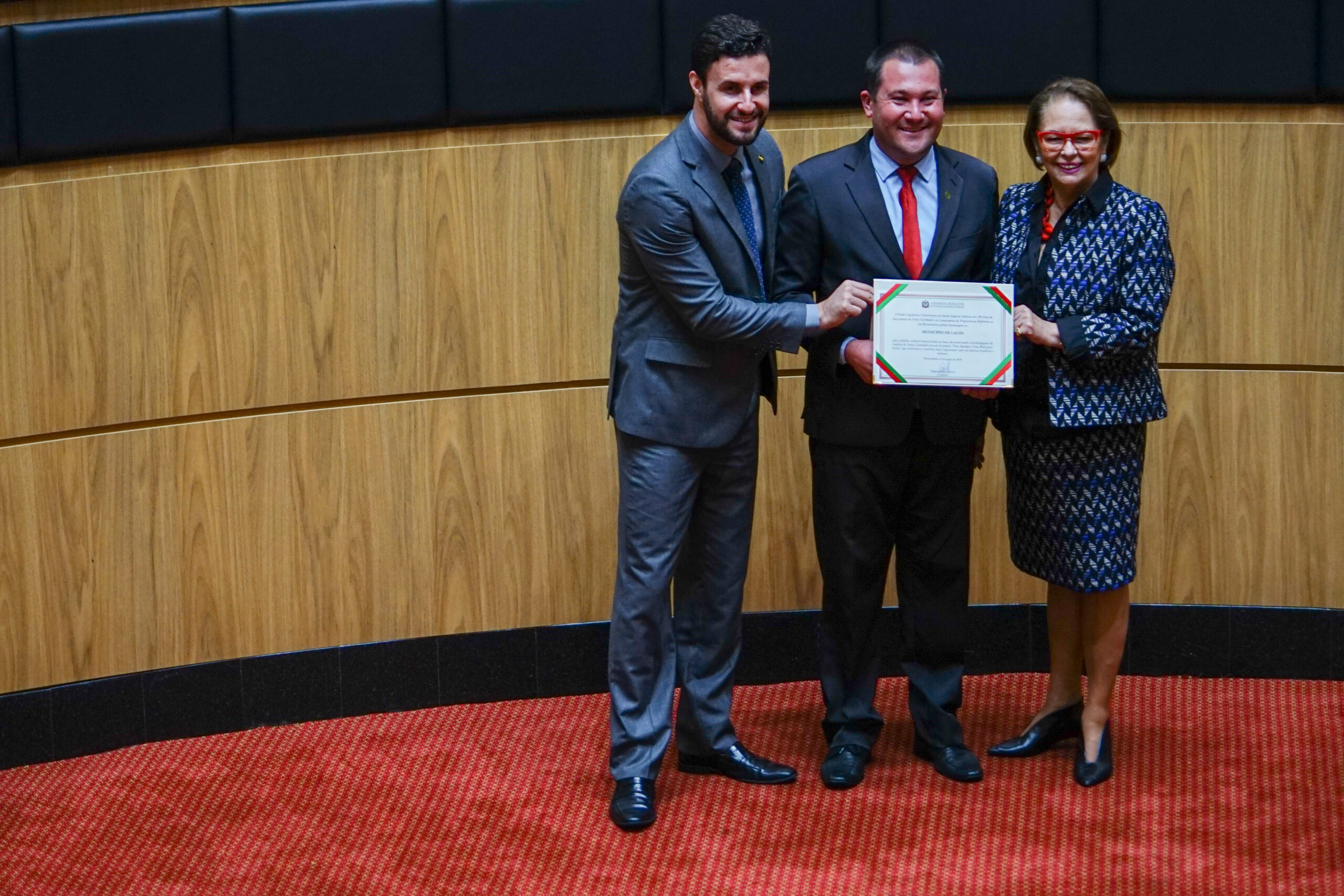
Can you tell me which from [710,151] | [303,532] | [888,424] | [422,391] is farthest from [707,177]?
[303,532]

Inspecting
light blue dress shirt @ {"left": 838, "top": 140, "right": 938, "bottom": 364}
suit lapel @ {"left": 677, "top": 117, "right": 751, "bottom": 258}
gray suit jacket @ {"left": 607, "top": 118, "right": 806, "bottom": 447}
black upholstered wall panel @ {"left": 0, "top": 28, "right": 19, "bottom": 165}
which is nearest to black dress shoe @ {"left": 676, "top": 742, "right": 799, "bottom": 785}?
gray suit jacket @ {"left": 607, "top": 118, "right": 806, "bottom": 447}

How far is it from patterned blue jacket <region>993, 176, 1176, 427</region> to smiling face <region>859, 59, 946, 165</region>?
1.05 feet

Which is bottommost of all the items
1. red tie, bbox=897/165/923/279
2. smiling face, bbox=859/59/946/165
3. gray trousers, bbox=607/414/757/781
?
gray trousers, bbox=607/414/757/781

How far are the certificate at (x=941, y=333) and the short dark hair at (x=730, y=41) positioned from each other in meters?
0.47

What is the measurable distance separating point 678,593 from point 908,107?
1072 millimetres

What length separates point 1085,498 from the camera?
9.17ft

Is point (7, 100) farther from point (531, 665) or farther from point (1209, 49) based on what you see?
point (1209, 49)

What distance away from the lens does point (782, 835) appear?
2.69 metres

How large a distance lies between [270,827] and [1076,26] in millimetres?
2453

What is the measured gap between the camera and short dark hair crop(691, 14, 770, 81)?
2.60 metres

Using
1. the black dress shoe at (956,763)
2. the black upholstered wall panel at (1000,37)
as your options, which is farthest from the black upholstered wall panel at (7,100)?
the black dress shoe at (956,763)

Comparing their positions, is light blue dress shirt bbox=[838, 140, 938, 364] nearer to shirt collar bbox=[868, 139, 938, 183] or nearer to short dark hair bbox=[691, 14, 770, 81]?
shirt collar bbox=[868, 139, 938, 183]

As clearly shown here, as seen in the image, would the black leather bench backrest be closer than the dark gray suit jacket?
No

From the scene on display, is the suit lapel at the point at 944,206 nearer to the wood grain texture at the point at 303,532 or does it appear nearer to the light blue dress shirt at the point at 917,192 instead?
the light blue dress shirt at the point at 917,192
